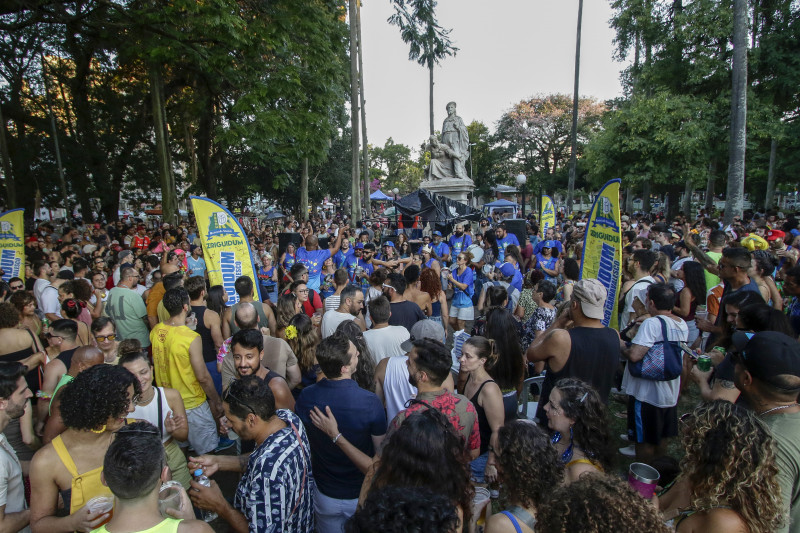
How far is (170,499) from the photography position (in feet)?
5.90

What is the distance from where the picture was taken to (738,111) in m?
11.5

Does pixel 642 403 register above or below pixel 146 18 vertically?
below

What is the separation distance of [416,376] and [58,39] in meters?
22.5

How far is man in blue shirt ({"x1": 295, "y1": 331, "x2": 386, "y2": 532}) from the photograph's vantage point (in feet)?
8.53

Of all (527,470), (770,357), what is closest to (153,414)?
(527,470)

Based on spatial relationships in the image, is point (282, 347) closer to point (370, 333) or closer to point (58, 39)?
point (370, 333)

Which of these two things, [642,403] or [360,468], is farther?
[642,403]

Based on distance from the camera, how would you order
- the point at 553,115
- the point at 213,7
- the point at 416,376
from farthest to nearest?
the point at 553,115
the point at 213,7
the point at 416,376

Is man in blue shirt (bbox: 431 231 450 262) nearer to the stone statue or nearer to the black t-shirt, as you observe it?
the black t-shirt

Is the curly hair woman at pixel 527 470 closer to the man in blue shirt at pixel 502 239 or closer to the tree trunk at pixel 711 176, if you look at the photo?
the man in blue shirt at pixel 502 239

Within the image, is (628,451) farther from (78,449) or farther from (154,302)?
(154,302)

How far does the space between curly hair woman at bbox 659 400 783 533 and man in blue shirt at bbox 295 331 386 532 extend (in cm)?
155

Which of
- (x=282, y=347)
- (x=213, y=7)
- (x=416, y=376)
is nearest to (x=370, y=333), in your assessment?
(x=282, y=347)

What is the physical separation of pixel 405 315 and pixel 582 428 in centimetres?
273
